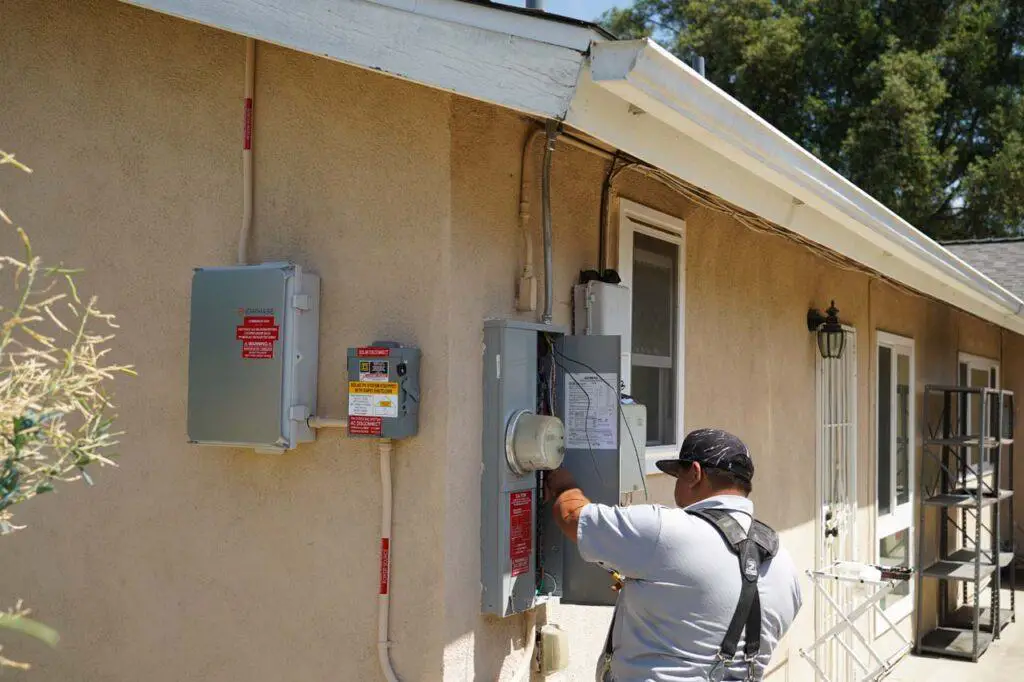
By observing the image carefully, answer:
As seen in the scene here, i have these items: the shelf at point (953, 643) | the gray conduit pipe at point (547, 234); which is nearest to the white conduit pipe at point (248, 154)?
the gray conduit pipe at point (547, 234)

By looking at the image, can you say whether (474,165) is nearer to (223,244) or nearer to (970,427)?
(223,244)

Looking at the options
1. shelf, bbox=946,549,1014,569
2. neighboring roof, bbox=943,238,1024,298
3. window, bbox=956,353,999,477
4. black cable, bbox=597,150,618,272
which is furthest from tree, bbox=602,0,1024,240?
black cable, bbox=597,150,618,272

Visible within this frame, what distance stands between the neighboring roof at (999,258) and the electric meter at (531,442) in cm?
1060

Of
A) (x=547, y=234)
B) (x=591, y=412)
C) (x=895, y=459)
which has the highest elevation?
(x=547, y=234)

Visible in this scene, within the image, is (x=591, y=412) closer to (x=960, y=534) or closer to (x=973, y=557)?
(x=973, y=557)

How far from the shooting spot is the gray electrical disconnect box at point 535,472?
361cm

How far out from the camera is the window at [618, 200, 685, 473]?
4836 mm

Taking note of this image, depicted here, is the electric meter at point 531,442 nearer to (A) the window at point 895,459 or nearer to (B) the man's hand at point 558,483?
(B) the man's hand at point 558,483

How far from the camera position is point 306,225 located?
3783mm

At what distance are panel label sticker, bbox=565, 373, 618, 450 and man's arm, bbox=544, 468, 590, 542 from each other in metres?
0.16

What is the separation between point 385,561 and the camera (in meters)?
3.53

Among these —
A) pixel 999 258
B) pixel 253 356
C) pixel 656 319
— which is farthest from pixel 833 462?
pixel 999 258

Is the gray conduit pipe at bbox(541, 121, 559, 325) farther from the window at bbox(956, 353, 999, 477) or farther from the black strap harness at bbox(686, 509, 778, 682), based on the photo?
the window at bbox(956, 353, 999, 477)

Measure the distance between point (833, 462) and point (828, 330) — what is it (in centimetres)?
105
